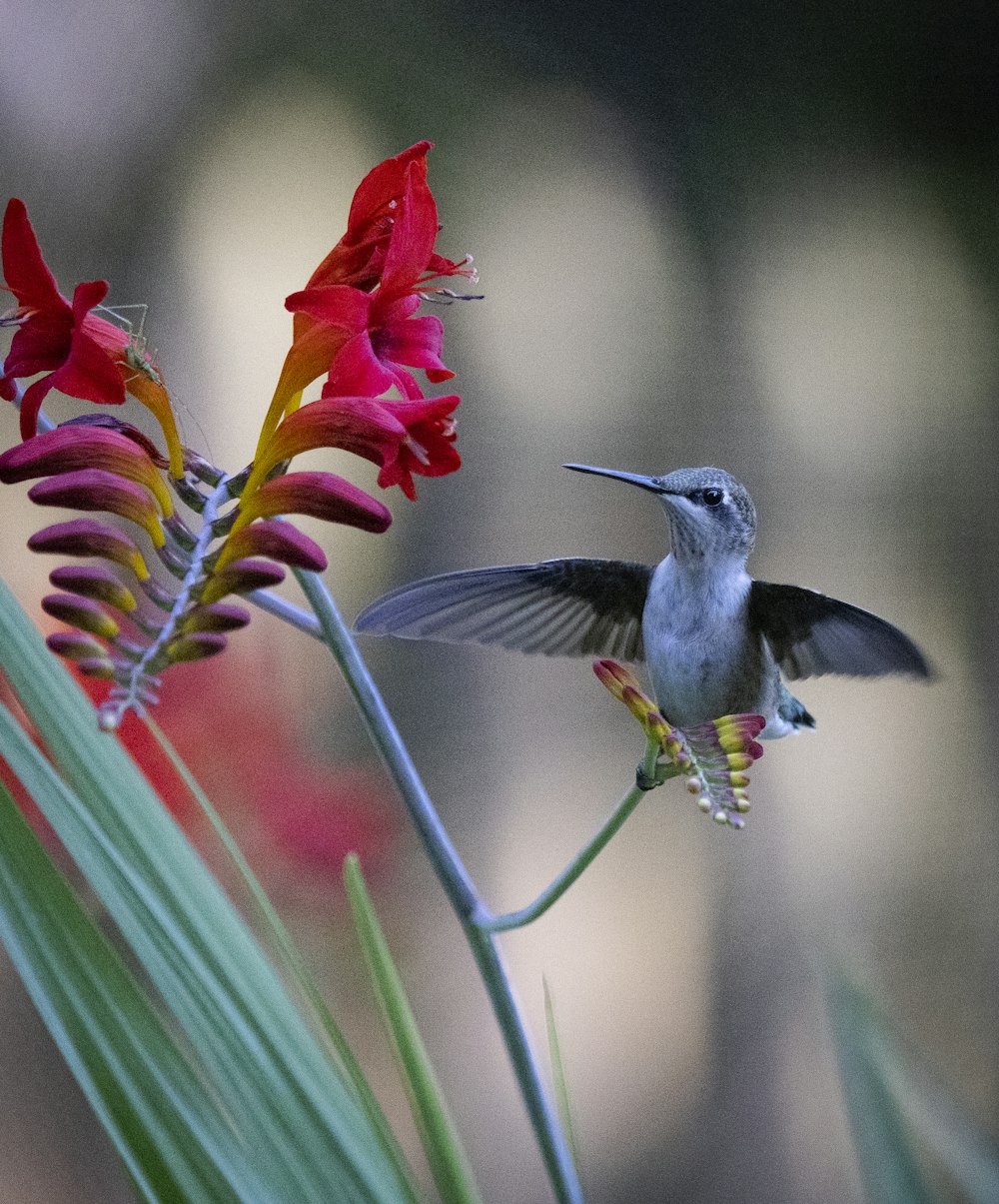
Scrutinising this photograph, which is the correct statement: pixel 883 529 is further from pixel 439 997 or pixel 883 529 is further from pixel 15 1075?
pixel 15 1075

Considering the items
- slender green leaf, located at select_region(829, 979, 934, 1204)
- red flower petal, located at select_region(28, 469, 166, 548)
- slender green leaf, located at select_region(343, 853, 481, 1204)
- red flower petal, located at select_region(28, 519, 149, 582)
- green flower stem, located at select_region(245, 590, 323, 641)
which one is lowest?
slender green leaf, located at select_region(829, 979, 934, 1204)

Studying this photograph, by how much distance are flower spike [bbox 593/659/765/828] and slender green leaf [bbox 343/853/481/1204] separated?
6.6 inches

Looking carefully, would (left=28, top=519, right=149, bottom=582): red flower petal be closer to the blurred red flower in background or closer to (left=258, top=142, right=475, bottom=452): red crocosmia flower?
(left=258, top=142, right=475, bottom=452): red crocosmia flower

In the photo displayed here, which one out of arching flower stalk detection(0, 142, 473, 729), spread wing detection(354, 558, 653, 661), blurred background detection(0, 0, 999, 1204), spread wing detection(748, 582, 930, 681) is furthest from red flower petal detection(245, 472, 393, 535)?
blurred background detection(0, 0, 999, 1204)

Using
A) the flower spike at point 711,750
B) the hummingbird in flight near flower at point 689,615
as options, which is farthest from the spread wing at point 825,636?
the flower spike at point 711,750

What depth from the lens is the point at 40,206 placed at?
66 centimetres

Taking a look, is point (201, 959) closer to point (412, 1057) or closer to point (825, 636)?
point (412, 1057)

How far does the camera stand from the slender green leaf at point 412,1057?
1.50 ft

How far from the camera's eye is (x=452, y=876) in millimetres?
434

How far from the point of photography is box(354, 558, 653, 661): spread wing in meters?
0.45

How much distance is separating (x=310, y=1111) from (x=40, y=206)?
1.76 feet

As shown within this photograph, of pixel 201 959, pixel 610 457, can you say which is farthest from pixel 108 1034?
pixel 610 457

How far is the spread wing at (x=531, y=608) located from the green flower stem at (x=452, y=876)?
0.11 feet

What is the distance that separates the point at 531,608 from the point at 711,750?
19 centimetres
